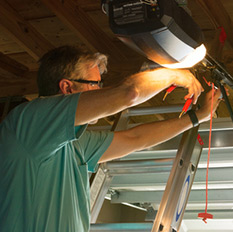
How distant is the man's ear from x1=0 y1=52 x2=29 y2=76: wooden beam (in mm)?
1666

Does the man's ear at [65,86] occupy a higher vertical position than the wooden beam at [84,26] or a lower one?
lower

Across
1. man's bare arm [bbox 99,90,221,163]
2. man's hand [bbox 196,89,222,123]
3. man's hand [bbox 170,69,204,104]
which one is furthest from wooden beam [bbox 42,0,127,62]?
man's hand [bbox 170,69,204,104]

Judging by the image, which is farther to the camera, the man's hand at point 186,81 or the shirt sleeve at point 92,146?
the shirt sleeve at point 92,146

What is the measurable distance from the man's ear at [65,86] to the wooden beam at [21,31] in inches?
46.9

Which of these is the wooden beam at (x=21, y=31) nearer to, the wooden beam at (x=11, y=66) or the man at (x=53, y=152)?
the wooden beam at (x=11, y=66)

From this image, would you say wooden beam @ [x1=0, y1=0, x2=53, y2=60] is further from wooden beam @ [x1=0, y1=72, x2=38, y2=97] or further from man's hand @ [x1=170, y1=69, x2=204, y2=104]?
man's hand @ [x1=170, y1=69, x2=204, y2=104]

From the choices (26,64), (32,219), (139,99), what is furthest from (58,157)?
(26,64)

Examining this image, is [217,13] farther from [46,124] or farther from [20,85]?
[20,85]

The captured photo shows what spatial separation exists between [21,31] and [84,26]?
43 centimetres

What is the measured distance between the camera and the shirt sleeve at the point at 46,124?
63.2 inches

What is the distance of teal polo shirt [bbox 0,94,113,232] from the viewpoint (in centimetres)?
161

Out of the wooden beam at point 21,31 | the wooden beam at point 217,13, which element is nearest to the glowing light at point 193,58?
the wooden beam at point 217,13

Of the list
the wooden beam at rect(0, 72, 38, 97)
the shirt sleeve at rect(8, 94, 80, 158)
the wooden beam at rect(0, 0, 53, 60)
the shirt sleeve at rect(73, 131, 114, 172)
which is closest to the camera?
the shirt sleeve at rect(8, 94, 80, 158)

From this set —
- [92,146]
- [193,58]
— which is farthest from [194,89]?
[92,146]
